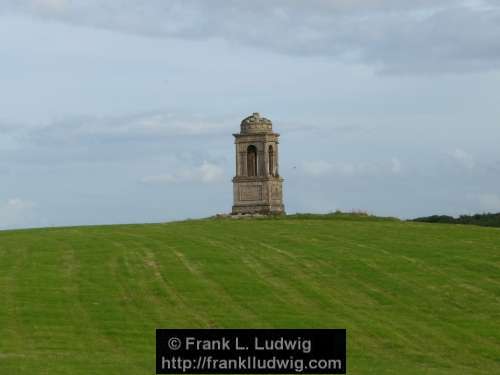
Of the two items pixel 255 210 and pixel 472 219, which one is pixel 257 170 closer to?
pixel 255 210

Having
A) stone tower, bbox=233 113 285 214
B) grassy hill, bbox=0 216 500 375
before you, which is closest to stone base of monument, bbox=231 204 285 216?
Result: stone tower, bbox=233 113 285 214

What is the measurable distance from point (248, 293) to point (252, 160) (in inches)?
1291

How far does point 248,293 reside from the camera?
40281 mm

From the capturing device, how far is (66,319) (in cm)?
3603

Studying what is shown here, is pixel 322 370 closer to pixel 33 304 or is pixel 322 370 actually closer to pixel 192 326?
pixel 192 326

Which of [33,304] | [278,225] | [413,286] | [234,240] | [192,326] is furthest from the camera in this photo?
[278,225]

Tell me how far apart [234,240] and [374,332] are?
18.4 meters

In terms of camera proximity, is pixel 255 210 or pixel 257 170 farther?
pixel 257 170

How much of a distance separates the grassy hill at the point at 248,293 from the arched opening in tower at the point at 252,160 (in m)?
14.9

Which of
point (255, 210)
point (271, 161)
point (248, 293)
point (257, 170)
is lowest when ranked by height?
point (248, 293)

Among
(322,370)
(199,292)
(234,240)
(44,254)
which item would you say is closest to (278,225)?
(234,240)

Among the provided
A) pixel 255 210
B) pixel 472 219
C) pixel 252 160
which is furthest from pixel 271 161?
pixel 472 219

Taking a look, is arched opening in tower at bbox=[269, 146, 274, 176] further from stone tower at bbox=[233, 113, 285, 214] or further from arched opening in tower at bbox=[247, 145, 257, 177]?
arched opening in tower at bbox=[247, 145, 257, 177]

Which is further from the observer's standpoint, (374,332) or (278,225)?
(278,225)
